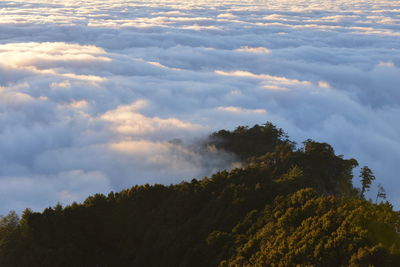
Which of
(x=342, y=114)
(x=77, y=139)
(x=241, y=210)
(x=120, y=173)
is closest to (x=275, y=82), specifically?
(x=342, y=114)

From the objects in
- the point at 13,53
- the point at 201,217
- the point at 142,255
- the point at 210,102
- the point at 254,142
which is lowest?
the point at 142,255

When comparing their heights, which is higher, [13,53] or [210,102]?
[13,53]

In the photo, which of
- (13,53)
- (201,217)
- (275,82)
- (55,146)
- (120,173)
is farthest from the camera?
(13,53)

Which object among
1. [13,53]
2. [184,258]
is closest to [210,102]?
[13,53]

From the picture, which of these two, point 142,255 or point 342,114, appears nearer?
point 142,255

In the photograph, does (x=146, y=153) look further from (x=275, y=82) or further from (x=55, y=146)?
(x=275, y=82)

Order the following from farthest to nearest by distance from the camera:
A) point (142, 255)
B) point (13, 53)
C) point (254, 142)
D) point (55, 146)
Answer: point (13, 53) < point (55, 146) < point (254, 142) < point (142, 255)
